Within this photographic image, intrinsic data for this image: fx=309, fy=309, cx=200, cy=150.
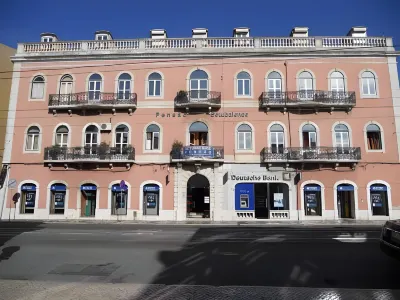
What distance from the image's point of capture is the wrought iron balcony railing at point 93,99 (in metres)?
24.4

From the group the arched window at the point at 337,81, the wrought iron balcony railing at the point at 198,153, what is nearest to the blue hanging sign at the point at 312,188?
the wrought iron balcony railing at the point at 198,153

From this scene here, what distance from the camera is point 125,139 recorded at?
2480cm

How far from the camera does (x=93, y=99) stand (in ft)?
81.7

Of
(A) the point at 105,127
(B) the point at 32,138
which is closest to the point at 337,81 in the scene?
(A) the point at 105,127

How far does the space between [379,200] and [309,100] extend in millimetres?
9154

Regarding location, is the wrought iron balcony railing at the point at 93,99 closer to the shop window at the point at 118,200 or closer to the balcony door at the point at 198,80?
the balcony door at the point at 198,80

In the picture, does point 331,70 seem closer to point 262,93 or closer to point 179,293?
point 262,93

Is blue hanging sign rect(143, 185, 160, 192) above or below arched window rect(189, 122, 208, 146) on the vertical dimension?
below

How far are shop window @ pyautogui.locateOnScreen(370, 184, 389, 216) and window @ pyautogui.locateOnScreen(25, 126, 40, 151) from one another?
1046 inches

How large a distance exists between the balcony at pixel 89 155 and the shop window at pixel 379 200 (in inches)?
725

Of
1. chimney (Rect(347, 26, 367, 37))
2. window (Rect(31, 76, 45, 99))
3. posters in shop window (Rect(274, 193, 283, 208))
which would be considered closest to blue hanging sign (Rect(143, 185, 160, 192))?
posters in shop window (Rect(274, 193, 283, 208))

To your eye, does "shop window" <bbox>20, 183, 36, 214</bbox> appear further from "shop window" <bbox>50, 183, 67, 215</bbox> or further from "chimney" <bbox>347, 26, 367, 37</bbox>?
"chimney" <bbox>347, 26, 367, 37</bbox>

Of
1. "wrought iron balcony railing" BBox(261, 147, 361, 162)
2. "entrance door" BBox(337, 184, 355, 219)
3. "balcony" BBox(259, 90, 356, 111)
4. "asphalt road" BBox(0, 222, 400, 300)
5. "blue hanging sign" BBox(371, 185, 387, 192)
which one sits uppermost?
"balcony" BBox(259, 90, 356, 111)

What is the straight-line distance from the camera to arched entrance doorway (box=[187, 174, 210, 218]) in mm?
24125
